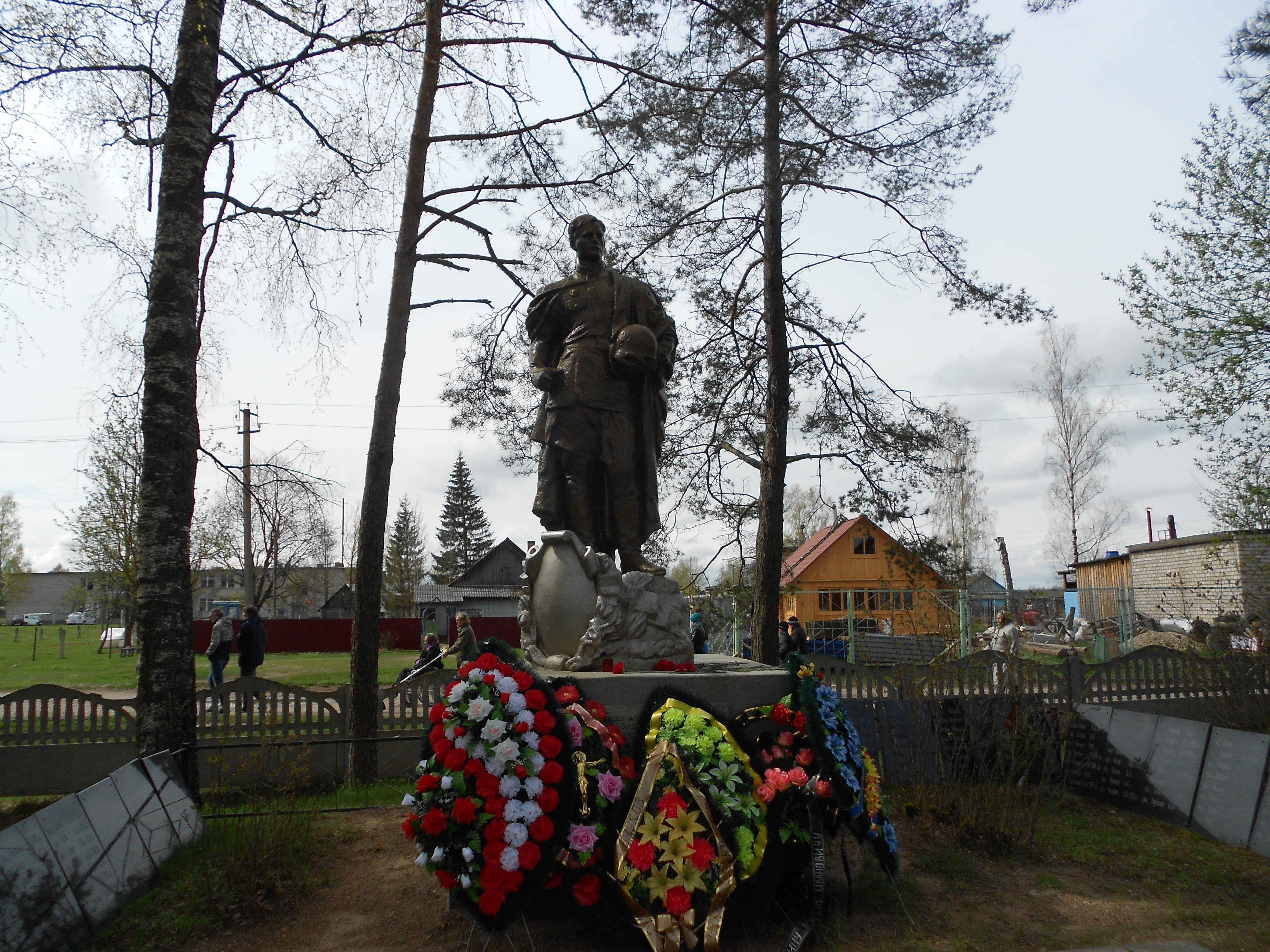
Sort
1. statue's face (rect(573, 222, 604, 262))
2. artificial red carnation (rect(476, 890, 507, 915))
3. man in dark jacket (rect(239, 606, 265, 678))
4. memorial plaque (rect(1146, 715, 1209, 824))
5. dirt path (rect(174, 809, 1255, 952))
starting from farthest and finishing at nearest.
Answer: man in dark jacket (rect(239, 606, 265, 678)) < memorial plaque (rect(1146, 715, 1209, 824)) < statue's face (rect(573, 222, 604, 262)) < dirt path (rect(174, 809, 1255, 952)) < artificial red carnation (rect(476, 890, 507, 915))

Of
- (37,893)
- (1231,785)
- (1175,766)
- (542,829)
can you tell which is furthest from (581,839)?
(1175,766)

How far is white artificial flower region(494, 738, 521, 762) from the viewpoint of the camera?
3260mm

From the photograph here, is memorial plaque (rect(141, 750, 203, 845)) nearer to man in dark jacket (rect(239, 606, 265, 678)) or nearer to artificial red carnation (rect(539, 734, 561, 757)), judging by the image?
artificial red carnation (rect(539, 734, 561, 757))

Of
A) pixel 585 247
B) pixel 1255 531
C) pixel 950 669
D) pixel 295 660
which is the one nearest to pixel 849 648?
pixel 1255 531

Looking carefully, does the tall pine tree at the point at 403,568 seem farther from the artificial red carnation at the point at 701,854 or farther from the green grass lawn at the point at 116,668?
the artificial red carnation at the point at 701,854

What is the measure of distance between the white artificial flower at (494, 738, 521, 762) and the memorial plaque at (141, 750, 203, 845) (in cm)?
224

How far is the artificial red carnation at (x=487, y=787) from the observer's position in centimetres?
322

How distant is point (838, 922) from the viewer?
3736mm

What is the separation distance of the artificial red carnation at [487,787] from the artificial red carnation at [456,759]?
0.10 meters

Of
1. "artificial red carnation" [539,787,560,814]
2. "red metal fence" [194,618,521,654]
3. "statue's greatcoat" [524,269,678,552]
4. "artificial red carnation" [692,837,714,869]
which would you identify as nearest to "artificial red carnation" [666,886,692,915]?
"artificial red carnation" [692,837,714,869]

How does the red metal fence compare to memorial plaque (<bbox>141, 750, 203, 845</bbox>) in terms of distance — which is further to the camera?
the red metal fence

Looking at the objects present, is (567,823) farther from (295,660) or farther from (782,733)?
(295,660)

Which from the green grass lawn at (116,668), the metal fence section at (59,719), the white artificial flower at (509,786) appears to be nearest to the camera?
A: the white artificial flower at (509,786)

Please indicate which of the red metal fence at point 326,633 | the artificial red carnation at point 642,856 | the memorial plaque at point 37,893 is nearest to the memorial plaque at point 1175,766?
the artificial red carnation at point 642,856
